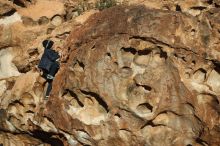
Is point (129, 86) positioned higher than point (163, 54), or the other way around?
point (163, 54)

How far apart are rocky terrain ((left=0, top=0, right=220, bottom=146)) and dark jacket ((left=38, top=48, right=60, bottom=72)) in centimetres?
19

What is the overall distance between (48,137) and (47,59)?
4.60 feet

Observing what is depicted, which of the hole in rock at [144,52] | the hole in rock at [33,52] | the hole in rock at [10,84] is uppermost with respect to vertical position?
the hole in rock at [144,52]

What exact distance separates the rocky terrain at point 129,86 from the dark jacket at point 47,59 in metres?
0.19

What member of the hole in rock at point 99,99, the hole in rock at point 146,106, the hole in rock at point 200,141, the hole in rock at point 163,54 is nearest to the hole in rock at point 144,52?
the hole in rock at point 163,54

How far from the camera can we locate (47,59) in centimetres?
Answer: 758

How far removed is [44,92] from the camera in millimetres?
7594

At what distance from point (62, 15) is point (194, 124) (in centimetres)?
403

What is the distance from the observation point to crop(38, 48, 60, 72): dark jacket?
7.47m

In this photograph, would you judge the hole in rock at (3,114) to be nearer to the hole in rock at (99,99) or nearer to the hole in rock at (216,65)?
the hole in rock at (99,99)

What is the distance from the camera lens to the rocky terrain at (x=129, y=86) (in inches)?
255

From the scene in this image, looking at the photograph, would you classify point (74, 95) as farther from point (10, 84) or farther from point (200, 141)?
point (200, 141)

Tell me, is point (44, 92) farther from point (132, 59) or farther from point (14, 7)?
point (14, 7)

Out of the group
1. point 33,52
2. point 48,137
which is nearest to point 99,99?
point 48,137
